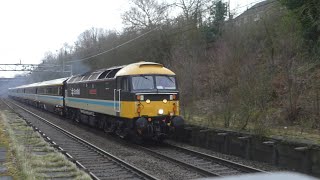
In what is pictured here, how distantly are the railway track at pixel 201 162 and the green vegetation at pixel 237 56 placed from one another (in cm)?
193

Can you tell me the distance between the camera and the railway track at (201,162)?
10.7 meters

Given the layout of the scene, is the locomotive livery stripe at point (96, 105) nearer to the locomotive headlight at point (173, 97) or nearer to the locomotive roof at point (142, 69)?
the locomotive roof at point (142, 69)

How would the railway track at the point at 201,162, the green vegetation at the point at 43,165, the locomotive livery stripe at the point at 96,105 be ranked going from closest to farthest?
the green vegetation at the point at 43,165 < the railway track at the point at 201,162 < the locomotive livery stripe at the point at 96,105

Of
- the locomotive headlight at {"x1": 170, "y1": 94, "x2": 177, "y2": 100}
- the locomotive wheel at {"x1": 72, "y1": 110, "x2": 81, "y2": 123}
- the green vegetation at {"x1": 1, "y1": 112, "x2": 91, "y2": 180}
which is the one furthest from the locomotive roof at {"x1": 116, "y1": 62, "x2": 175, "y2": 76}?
the locomotive wheel at {"x1": 72, "y1": 110, "x2": 81, "y2": 123}

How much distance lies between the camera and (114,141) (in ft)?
56.7

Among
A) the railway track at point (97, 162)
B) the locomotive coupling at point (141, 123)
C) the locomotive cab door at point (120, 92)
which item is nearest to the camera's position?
the railway track at point (97, 162)

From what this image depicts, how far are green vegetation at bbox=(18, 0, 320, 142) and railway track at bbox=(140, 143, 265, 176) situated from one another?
1.93m

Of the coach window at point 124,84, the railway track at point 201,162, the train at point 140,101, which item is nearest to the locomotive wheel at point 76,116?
the train at point 140,101

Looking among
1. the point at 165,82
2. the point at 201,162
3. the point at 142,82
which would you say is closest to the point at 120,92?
the point at 142,82

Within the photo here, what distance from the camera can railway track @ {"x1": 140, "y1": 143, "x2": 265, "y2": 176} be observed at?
10695 mm

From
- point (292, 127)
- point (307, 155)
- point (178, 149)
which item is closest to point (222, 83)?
point (292, 127)

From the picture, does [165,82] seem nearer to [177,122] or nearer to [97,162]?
[177,122]

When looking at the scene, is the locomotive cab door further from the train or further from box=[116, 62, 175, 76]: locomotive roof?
box=[116, 62, 175, 76]: locomotive roof

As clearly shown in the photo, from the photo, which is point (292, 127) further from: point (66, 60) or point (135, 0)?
point (66, 60)
